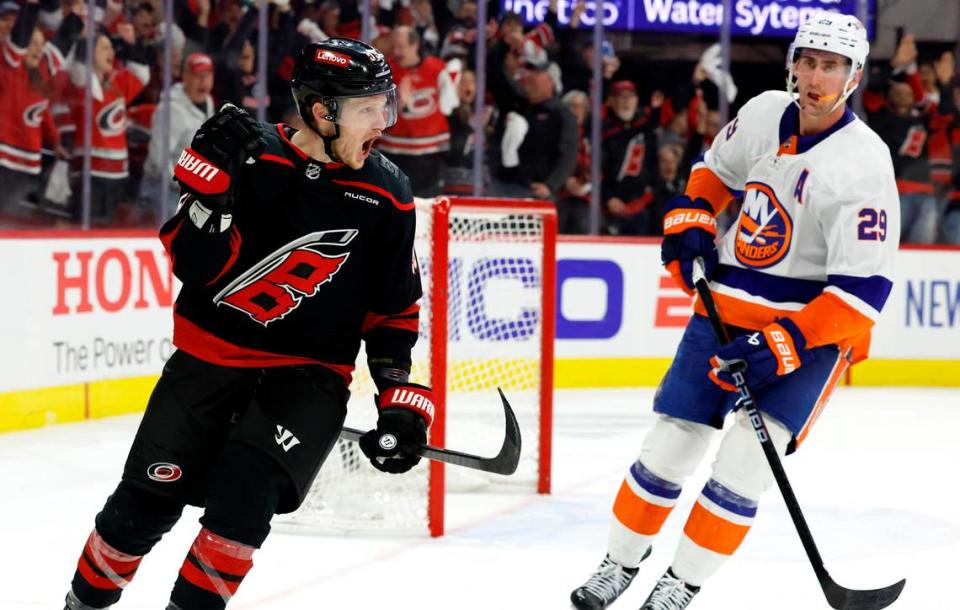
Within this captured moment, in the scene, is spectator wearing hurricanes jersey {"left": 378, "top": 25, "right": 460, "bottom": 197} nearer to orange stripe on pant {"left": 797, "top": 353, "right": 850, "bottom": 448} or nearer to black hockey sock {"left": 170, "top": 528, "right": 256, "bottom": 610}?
orange stripe on pant {"left": 797, "top": 353, "right": 850, "bottom": 448}

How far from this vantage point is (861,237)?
2762 mm

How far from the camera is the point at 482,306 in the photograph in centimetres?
490

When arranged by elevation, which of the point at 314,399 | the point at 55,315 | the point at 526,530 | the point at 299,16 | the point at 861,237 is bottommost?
the point at 526,530

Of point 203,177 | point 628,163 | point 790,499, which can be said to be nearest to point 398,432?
point 203,177

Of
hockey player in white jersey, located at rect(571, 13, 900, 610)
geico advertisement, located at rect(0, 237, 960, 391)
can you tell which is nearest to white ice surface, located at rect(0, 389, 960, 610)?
geico advertisement, located at rect(0, 237, 960, 391)

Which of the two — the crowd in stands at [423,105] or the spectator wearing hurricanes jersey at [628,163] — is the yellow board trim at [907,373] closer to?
the crowd in stands at [423,105]

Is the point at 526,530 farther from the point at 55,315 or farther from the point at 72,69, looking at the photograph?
the point at 72,69

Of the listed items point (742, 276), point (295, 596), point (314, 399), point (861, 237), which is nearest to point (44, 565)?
point (295, 596)

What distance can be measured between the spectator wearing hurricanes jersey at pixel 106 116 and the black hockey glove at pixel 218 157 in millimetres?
4185

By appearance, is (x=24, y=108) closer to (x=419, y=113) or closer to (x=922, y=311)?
(x=419, y=113)

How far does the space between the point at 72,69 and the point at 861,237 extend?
4.34 meters

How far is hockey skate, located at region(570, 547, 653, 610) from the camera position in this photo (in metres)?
3.04

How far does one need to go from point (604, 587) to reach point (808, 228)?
2.78 feet

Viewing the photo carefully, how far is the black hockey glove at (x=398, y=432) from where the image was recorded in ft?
8.00
